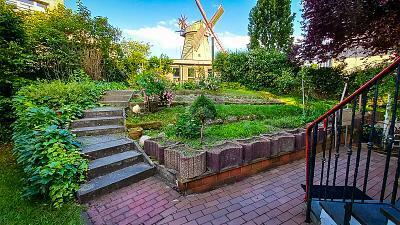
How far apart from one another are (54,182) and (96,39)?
914 centimetres

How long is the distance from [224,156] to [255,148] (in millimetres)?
675

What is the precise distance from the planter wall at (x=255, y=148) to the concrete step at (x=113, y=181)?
1597 mm

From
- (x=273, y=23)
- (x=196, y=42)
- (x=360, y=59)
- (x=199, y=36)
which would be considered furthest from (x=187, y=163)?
(x=199, y=36)

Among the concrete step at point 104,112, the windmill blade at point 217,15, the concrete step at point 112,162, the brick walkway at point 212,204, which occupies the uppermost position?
the windmill blade at point 217,15

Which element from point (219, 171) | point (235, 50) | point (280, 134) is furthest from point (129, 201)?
point (235, 50)

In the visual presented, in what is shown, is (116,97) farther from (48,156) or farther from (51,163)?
(51,163)

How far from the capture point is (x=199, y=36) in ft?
81.2

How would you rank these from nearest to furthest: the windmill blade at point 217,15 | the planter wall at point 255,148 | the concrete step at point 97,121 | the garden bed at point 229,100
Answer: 1. the planter wall at point 255,148
2. the concrete step at point 97,121
3. the garden bed at point 229,100
4. the windmill blade at point 217,15

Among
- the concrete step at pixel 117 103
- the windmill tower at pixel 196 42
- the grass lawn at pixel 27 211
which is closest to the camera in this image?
the grass lawn at pixel 27 211

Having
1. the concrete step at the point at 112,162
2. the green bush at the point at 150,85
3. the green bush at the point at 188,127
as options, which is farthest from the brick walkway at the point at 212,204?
the green bush at the point at 150,85

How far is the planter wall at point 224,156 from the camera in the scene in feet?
10.9

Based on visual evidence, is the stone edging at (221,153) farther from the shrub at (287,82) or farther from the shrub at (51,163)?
the shrub at (287,82)

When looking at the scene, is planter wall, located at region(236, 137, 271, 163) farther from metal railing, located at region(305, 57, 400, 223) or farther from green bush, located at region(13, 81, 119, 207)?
green bush, located at region(13, 81, 119, 207)

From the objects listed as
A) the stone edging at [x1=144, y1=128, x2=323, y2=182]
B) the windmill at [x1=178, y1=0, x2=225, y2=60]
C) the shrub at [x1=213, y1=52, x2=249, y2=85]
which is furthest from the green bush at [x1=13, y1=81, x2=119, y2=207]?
the windmill at [x1=178, y1=0, x2=225, y2=60]
